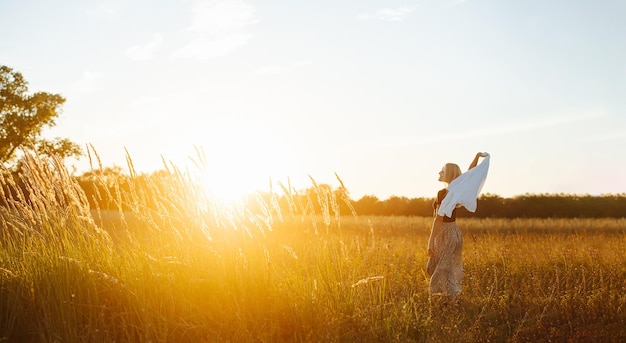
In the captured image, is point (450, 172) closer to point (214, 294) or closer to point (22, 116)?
point (214, 294)

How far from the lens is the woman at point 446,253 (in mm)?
8125

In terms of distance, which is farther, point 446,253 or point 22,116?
point 22,116

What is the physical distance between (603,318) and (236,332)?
5.00 m

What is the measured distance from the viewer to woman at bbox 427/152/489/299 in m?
8.12

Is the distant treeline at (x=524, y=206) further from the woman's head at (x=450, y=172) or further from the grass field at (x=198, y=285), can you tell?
the grass field at (x=198, y=285)

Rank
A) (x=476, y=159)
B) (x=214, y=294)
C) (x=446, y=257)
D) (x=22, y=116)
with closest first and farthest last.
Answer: (x=214, y=294), (x=446, y=257), (x=476, y=159), (x=22, y=116)

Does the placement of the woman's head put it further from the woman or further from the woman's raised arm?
the woman's raised arm

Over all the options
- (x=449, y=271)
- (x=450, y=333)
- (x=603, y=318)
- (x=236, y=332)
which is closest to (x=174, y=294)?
(x=236, y=332)

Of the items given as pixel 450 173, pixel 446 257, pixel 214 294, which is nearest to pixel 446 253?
pixel 446 257

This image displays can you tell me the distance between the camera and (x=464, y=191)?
8016 mm

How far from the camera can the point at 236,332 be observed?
5105mm

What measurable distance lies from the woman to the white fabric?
18 cm

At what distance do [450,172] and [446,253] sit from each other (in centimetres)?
119

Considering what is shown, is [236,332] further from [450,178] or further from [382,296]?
[450,178]
